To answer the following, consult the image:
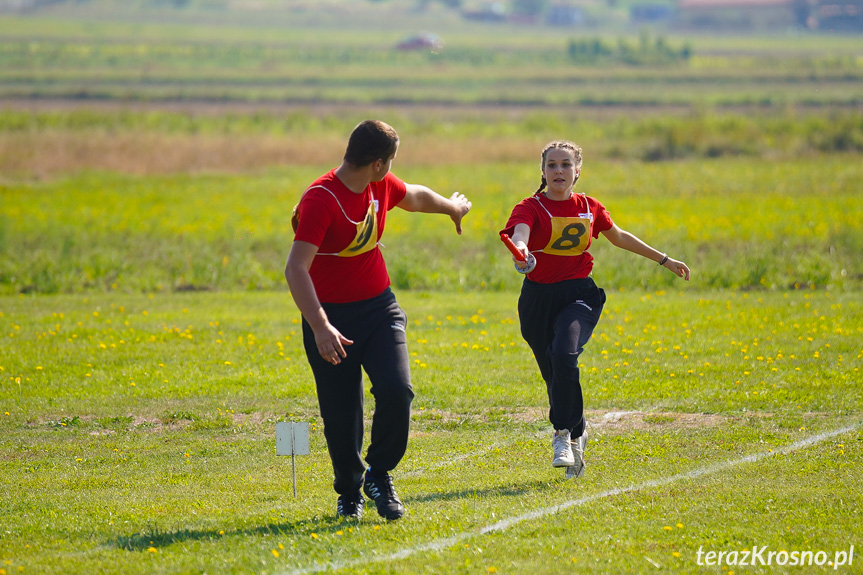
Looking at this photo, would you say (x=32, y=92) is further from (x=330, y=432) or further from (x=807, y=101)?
(x=330, y=432)

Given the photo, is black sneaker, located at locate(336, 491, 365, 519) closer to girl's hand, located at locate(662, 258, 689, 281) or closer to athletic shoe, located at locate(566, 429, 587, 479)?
athletic shoe, located at locate(566, 429, 587, 479)

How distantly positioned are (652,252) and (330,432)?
2841 millimetres

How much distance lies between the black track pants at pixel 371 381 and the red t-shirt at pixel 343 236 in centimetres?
10

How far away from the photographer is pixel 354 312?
6293 millimetres

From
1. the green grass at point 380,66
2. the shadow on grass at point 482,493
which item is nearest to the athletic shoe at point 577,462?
the shadow on grass at point 482,493

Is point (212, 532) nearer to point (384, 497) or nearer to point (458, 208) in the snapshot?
point (384, 497)

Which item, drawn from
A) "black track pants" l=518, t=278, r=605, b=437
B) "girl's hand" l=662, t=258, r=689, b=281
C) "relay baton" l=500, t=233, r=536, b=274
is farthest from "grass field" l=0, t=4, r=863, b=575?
"relay baton" l=500, t=233, r=536, b=274

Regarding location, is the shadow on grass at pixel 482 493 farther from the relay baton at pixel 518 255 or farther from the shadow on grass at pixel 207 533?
the relay baton at pixel 518 255

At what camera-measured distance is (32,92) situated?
2554 inches

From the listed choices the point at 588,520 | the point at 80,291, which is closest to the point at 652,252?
the point at 588,520

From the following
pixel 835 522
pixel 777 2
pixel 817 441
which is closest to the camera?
pixel 835 522

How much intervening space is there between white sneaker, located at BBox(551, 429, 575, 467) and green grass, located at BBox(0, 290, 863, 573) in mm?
162

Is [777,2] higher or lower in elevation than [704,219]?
higher

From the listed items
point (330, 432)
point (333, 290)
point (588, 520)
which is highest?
point (333, 290)
